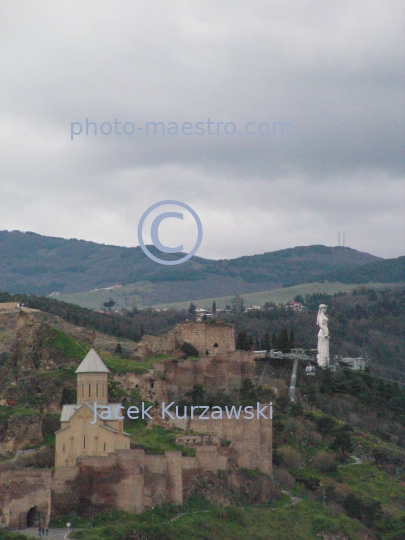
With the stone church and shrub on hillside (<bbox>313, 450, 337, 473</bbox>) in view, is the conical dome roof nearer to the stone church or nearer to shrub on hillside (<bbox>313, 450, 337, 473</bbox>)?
the stone church

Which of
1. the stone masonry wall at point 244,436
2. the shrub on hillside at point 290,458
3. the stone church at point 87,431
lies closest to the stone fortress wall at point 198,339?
the shrub on hillside at point 290,458

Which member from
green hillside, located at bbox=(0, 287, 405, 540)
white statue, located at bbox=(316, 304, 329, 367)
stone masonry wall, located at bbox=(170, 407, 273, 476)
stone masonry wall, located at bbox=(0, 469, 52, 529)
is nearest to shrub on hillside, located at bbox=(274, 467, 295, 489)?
green hillside, located at bbox=(0, 287, 405, 540)

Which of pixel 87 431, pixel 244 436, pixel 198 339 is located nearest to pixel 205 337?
pixel 198 339

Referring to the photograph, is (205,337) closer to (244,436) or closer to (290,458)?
(290,458)

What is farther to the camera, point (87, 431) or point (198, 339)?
point (198, 339)

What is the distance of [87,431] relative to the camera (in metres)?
62.6

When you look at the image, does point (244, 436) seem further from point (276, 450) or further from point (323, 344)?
point (323, 344)

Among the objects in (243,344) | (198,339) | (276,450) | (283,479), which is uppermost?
(198,339)

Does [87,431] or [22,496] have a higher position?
[87,431]

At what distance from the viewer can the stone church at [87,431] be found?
2447 inches

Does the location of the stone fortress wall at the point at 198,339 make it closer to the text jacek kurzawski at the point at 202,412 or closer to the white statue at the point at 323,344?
the text jacek kurzawski at the point at 202,412

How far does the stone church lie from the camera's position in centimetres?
6216

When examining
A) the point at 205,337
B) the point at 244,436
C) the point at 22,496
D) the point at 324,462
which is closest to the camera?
the point at 22,496

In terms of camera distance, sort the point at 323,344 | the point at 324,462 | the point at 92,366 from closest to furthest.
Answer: the point at 92,366, the point at 324,462, the point at 323,344
